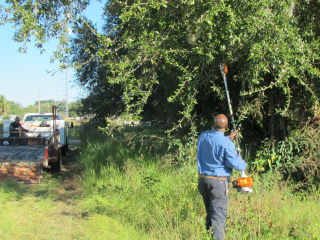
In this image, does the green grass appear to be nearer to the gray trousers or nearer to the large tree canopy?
the gray trousers

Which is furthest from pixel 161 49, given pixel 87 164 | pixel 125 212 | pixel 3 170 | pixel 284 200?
pixel 3 170

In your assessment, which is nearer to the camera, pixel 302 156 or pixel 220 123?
pixel 220 123

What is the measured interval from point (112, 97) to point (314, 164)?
31.6ft

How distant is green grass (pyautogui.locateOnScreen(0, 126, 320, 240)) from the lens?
4.39m

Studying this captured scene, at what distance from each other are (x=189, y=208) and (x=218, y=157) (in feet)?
3.47

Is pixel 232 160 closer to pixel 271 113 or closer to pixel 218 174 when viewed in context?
pixel 218 174

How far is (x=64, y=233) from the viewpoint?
206 inches

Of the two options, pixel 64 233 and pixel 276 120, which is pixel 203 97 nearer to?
pixel 276 120

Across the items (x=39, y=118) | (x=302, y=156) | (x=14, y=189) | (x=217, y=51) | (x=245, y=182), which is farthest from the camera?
(x=39, y=118)

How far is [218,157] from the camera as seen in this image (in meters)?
4.12

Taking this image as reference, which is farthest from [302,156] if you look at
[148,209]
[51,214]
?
[51,214]

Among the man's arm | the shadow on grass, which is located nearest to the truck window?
the shadow on grass

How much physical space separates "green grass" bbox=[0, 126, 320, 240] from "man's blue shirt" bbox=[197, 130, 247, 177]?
2.19 feet

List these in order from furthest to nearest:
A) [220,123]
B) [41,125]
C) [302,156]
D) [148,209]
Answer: [41,125] < [302,156] < [148,209] < [220,123]
